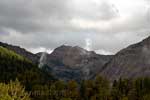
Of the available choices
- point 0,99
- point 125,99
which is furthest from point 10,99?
point 125,99

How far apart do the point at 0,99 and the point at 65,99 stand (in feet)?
353

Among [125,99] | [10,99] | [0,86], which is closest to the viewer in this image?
[10,99]

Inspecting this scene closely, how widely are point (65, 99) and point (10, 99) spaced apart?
108 meters

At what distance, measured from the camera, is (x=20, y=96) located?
300 feet

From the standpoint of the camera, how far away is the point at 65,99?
192500mm

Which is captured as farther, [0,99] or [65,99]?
[65,99]

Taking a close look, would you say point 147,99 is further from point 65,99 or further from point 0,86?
point 0,86

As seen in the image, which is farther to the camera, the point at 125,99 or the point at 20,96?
the point at 125,99

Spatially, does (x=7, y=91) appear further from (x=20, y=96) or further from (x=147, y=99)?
(x=147, y=99)

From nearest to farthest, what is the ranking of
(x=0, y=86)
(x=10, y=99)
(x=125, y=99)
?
(x=10, y=99) → (x=0, y=86) → (x=125, y=99)

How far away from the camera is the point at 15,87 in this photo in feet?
299

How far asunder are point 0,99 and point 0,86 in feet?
18.9

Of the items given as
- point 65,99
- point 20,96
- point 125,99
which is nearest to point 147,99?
point 125,99

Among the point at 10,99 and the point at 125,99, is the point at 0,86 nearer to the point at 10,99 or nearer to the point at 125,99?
the point at 10,99
